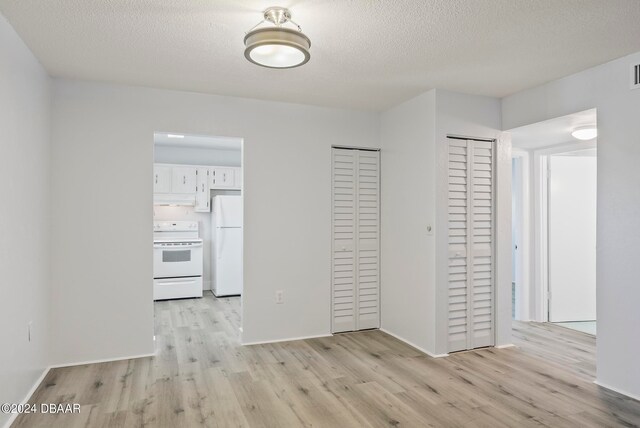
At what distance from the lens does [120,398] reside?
9.23 feet

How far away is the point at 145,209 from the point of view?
364 cm

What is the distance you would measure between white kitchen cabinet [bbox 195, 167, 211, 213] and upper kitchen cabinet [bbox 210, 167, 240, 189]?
9cm

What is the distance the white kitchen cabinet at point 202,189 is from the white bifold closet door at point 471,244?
4.29 meters

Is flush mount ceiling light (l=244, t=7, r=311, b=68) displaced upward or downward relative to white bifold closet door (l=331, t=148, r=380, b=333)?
upward

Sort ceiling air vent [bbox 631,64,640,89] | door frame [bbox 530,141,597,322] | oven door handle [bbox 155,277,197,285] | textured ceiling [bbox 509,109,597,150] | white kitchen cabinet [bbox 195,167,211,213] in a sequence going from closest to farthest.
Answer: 1. ceiling air vent [bbox 631,64,640,89]
2. textured ceiling [bbox 509,109,597,150]
3. door frame [bbox 530,141,597,322]
4. oven door handle [bbox 155,277,197,285]
5. white kitchen cabinet [bbox 195,167,211,213]

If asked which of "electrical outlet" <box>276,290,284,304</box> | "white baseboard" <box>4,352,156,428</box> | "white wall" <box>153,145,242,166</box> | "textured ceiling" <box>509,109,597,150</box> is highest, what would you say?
"white wall" <box>153,145,242,166</box>

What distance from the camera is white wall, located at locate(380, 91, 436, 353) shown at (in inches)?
147

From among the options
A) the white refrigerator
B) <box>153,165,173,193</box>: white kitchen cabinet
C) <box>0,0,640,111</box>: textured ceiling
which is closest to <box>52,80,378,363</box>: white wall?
<box>0,0,640,111</box>: textured ceiling

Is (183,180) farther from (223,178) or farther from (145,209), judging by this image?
(145,209)

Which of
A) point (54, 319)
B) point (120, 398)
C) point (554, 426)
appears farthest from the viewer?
point (54, 319)

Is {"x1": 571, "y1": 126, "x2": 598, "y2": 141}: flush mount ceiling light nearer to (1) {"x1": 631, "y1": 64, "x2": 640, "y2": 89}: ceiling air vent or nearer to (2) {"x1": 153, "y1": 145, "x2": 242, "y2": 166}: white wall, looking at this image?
(1) {"x1": 631, "y1": 64, "x2": 640, "y2": 89}: ceiling air vent

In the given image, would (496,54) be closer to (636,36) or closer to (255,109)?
(636,36)

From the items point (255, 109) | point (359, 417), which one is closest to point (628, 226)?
point (359, 417)

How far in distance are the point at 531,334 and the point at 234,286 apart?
413 cm
